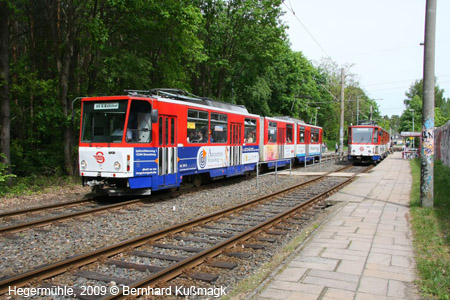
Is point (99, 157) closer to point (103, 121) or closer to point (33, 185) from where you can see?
point (103, 121)

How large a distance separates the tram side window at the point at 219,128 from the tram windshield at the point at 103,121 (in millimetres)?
4424

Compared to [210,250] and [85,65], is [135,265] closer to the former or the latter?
[210,250]

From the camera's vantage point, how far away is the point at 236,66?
32.6m

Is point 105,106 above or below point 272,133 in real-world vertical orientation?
above

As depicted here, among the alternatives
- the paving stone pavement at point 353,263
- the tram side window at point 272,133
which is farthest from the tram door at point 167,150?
the tram side window at point 272,133

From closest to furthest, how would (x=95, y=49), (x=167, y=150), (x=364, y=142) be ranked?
(x=167, y=150), (x=95, y=49), (x=364, y=142)

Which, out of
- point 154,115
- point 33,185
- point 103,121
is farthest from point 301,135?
point 103,121

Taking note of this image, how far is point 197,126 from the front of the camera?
1356cm

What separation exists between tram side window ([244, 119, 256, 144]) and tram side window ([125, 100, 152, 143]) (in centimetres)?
758

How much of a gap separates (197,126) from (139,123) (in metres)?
2.90

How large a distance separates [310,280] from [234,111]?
495 inches

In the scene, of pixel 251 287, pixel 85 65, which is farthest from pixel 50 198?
pixel 85 65

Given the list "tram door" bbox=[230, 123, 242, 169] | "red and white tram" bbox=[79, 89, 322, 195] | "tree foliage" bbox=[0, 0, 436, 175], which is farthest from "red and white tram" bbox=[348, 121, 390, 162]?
"red and white tram" bbox=[79, 89, 322, 195]

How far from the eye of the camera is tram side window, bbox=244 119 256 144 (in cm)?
1811
